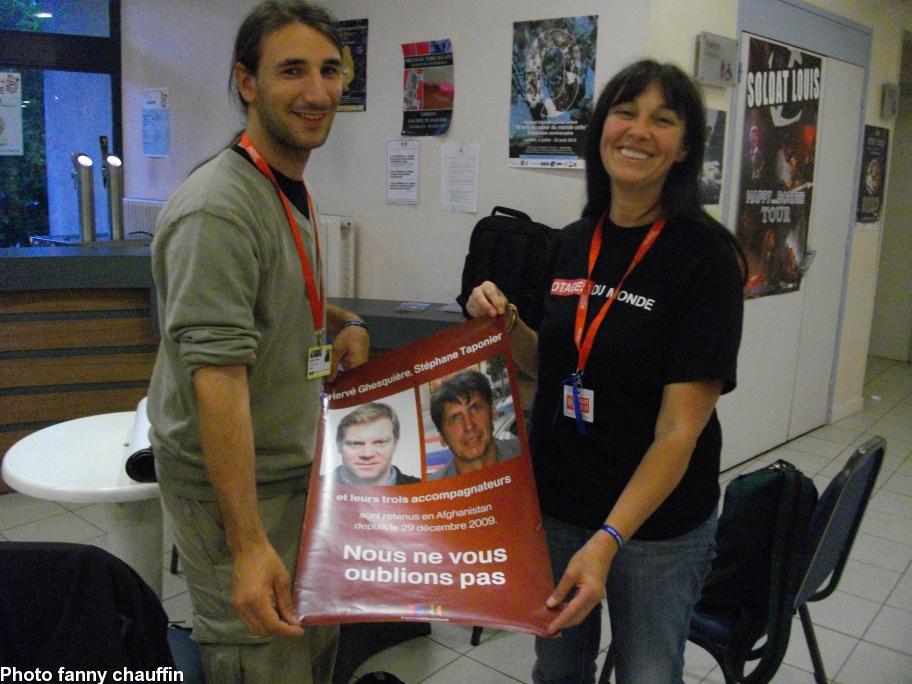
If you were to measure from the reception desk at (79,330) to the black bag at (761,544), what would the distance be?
4.95 ft

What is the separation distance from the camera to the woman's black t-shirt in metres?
1.15

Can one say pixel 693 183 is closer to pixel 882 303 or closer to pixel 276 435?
pixel 276 435

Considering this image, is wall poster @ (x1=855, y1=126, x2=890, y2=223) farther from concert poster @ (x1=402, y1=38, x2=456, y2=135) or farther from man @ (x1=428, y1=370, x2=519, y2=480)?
man @ (x1=428, y1=370, x2=519, y2=480)

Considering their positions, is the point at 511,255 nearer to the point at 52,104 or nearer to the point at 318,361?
the point at 318,361

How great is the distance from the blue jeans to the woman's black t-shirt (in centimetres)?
3

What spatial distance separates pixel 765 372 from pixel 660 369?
3.08m

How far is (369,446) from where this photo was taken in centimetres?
117

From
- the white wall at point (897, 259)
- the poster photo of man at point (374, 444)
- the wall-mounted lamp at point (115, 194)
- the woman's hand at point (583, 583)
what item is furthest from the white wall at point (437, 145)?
the white wall at point (897, 259)

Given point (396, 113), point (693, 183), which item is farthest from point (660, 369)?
point (396, 113)

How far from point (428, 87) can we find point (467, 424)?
2.61 meters

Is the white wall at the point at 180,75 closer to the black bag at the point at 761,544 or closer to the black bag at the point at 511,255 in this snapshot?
the black bag at the point at 511,255

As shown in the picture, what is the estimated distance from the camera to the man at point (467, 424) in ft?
3.80

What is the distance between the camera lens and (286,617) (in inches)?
39.9

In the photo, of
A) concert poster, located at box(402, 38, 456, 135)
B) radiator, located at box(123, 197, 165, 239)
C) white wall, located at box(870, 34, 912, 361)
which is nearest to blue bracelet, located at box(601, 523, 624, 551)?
concert poster, located at box(402, 38, 456, 135)
